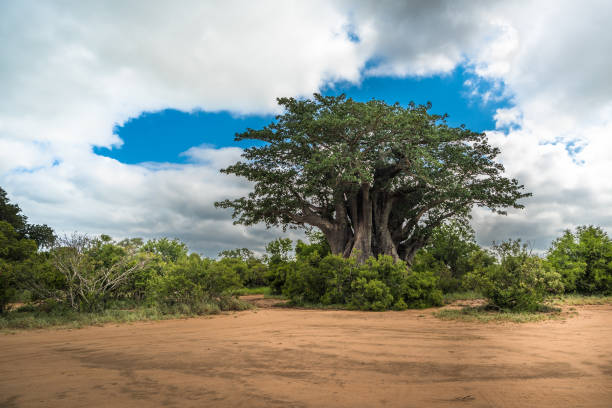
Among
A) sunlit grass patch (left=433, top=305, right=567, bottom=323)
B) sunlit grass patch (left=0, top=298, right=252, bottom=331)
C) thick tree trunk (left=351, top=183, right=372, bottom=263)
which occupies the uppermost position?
thick tree trunk (left=351, top=183, right=372, bottom=263)

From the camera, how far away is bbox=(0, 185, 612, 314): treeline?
1017 cm

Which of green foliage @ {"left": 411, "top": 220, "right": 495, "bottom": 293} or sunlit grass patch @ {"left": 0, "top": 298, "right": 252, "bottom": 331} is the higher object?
green foliage @ {"left": 411, "top": 220, "right": 495, "bottom": 293}

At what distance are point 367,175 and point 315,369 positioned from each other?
433 inches

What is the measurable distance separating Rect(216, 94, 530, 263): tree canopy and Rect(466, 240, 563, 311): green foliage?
5157mm

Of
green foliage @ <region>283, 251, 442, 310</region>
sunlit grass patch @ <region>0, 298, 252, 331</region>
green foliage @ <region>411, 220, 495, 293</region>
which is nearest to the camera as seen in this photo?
sunlit grass patch @ <region>0, 298, 252, 331</region>

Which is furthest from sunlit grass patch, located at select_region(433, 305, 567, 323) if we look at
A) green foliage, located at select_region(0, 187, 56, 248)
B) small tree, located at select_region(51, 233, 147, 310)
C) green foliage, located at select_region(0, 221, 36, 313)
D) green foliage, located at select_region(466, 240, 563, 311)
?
green foliage, located at select_region(0, 187, 56, 248)

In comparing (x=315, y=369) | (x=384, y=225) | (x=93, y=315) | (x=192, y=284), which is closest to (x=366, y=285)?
(x=192, y=284)

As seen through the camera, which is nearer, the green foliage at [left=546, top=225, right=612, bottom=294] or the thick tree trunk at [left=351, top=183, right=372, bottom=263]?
the green foliage at [left=546, top=225, right=612, bottom=294]

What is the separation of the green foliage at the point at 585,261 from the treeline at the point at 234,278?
35 millimetres

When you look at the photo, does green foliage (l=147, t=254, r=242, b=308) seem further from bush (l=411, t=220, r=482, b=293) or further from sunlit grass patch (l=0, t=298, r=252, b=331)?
bush (l=411, t=220, r=482, b=293)

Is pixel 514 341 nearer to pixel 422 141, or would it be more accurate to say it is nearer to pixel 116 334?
pixel 116 334

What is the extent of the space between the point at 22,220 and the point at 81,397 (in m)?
36.6

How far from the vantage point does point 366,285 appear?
12.5 meters

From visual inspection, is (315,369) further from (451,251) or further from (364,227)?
(451,251)
